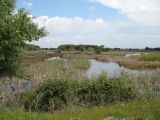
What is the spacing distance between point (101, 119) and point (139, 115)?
1603 mm

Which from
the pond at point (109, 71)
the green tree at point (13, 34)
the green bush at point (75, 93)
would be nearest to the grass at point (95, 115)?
the green bush at point (75, 93)

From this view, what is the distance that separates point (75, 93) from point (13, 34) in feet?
19.3

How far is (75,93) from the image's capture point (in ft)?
70.6

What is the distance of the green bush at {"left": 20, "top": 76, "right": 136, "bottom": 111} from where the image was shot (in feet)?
67.8

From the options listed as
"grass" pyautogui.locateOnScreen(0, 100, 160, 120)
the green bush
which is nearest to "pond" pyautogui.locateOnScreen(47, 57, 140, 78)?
the green bush

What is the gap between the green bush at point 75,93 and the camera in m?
20.7

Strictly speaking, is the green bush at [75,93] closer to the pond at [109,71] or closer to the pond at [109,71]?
the pond at [109,71]

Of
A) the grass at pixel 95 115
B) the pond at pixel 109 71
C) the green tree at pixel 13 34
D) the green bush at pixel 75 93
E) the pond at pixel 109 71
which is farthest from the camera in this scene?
the pond at pixel 109 71

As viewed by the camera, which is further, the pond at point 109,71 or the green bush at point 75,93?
the pond at point 109,71

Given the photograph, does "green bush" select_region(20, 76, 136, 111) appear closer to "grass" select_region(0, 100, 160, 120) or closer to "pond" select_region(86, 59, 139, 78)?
"grass" select_region(0, 100, 160, 120)

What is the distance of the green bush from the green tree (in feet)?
12.6

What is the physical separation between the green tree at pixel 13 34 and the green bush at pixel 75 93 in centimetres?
385

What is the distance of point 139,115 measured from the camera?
13.8m

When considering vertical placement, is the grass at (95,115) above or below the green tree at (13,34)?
below
